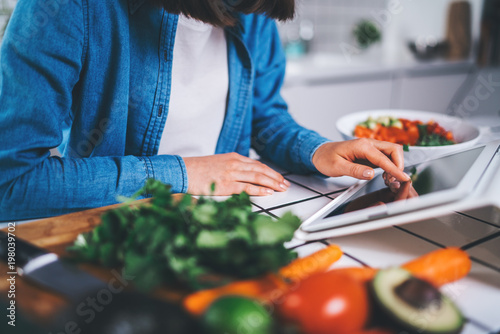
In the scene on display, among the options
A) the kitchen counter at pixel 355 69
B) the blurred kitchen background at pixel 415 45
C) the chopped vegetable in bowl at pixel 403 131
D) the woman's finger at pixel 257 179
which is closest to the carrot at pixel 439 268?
the woman's finger at pixel 257 179

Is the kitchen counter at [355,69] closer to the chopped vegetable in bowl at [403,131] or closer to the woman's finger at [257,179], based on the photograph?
the chopped vegetable in bowl at [403,131]

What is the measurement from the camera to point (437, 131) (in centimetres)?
110

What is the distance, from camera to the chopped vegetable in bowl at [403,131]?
1.08 metres

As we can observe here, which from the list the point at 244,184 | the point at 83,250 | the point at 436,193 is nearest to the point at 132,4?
the point at 244,184

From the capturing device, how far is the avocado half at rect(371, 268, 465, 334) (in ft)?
1.32

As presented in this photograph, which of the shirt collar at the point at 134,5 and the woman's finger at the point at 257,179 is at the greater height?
the shirt collar at the point at 134,5

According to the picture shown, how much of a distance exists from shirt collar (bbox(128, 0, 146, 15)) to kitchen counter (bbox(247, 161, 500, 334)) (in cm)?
51

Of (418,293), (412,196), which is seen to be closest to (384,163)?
(412,196)

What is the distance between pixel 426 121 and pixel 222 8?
0.71 metres

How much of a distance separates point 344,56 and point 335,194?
256cm

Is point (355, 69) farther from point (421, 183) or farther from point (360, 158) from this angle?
point (421, 183)

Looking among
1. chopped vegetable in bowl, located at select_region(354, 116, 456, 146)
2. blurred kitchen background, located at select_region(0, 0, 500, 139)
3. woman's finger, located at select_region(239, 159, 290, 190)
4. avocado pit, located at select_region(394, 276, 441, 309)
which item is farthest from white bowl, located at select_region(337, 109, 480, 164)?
blurred kitchen background, located at select_region(0, 0, 500, 139)

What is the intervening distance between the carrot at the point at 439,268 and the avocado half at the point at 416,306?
8cm

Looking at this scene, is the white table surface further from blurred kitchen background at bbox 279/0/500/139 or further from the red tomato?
blurred kitchen background at bbox 279/0/500/139
